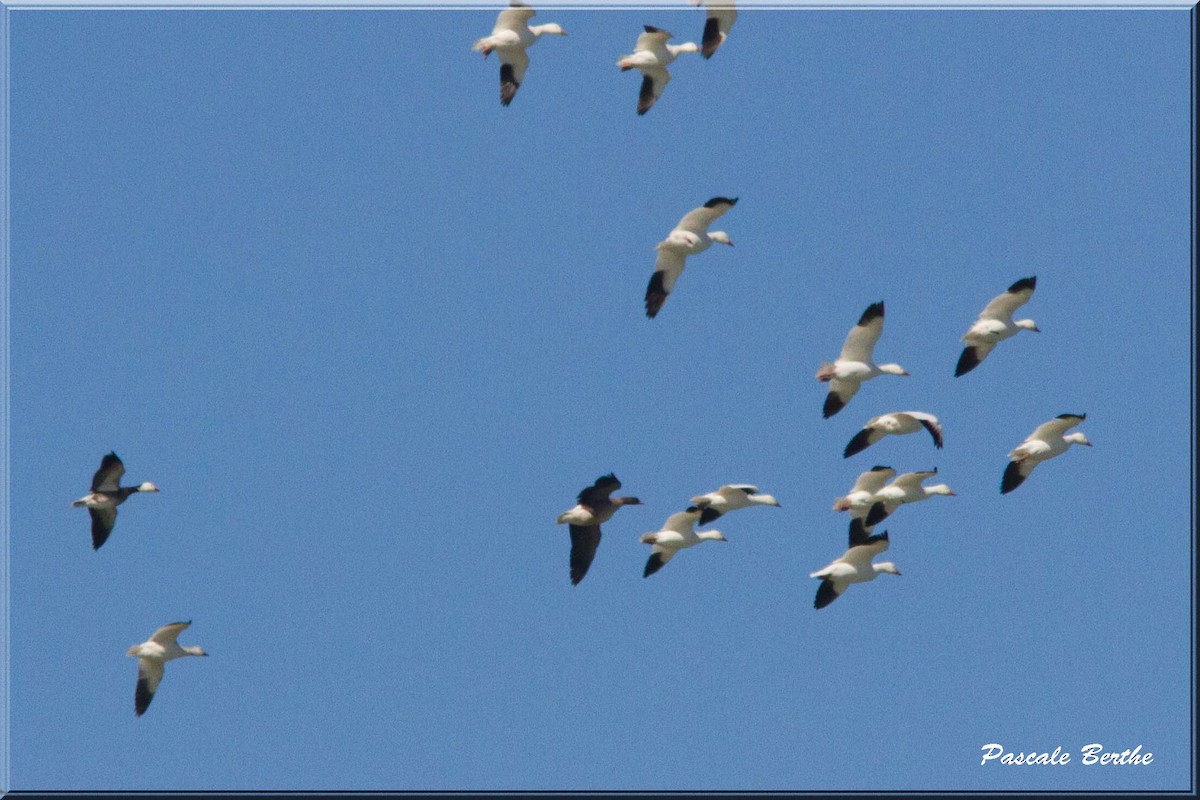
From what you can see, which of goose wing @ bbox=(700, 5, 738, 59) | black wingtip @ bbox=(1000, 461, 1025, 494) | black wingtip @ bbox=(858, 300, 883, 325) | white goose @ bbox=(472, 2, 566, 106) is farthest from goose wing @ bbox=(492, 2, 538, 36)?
black wingtip @ bbox=(1000, 461, 1025, 494)

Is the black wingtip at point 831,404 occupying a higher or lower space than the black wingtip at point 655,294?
lower

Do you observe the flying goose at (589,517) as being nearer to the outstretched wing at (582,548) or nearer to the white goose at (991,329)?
the outstretched wing at (582,548)

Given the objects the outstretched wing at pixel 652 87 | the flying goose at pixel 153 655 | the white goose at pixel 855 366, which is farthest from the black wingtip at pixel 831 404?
the flying goose at pixel 153 655

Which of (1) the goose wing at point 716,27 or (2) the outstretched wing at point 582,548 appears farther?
(1) the goose wing at point 716,27

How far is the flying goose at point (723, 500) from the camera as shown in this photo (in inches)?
Answer: 1094

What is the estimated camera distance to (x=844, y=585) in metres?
28.4

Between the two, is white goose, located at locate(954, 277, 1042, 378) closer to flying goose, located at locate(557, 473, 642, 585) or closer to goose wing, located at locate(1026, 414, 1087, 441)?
goose wing, located at locate(1026, 414, 1087, 441)

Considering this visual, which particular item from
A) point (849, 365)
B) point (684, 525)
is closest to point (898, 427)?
point (849, 365)

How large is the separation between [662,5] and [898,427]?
506cm

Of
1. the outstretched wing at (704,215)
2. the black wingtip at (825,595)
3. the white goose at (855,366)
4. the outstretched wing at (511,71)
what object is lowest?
the black wingtip at (825,595)

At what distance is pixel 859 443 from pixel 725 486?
1.48 metres

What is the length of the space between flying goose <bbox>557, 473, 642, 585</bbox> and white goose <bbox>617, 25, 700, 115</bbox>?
4.25 meters

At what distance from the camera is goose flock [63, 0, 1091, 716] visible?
2752cm

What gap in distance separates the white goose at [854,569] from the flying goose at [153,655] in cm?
679
